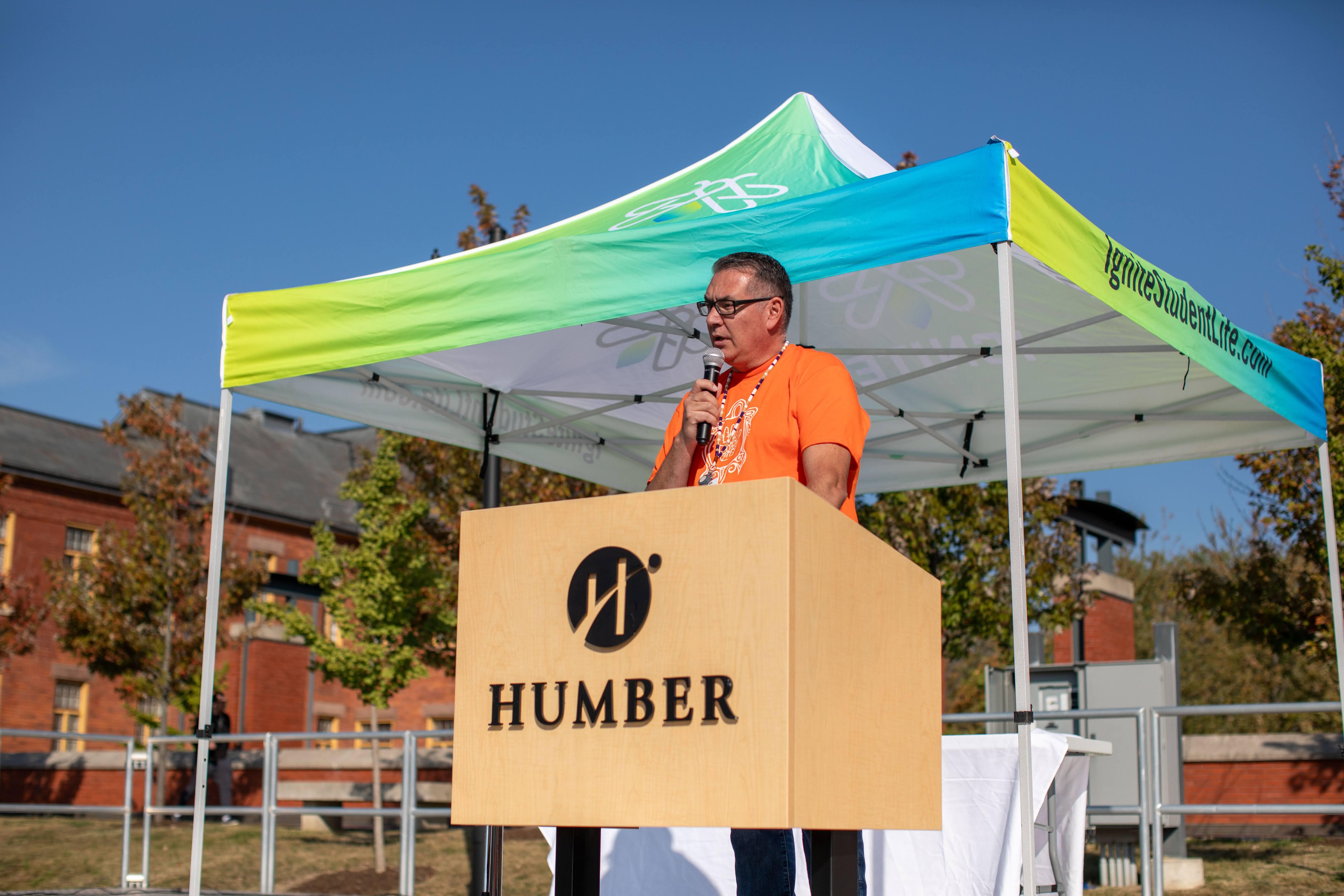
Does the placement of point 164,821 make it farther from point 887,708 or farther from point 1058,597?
point 887,708

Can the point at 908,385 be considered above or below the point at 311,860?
above

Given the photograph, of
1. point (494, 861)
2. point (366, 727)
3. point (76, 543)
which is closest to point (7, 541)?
point (76, 543)

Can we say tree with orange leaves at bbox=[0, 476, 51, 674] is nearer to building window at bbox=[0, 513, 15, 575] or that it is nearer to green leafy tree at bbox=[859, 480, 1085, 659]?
building window at bbox=[0, 513, 15, 575]

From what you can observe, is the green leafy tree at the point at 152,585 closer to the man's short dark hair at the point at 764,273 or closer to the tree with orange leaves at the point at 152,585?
the tree with orange leaves at the point at 152,585

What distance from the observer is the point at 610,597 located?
2271 mm

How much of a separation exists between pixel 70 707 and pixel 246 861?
672 inches

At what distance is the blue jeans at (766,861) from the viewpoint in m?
2.91

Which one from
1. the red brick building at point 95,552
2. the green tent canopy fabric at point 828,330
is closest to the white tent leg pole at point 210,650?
the green tent canopy fabric at point 828,330

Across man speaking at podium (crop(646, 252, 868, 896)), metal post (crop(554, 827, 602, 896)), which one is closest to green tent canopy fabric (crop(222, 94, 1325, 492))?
man speaking at podium (crop(646, 252, 868, 896))

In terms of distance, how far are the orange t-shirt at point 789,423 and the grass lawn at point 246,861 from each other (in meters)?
9.40

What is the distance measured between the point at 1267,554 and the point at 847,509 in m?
11.0

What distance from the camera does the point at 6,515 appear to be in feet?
75.8

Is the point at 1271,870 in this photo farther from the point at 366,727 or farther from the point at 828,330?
the point at 366,727

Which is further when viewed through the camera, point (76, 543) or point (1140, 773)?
point (76, 543)
